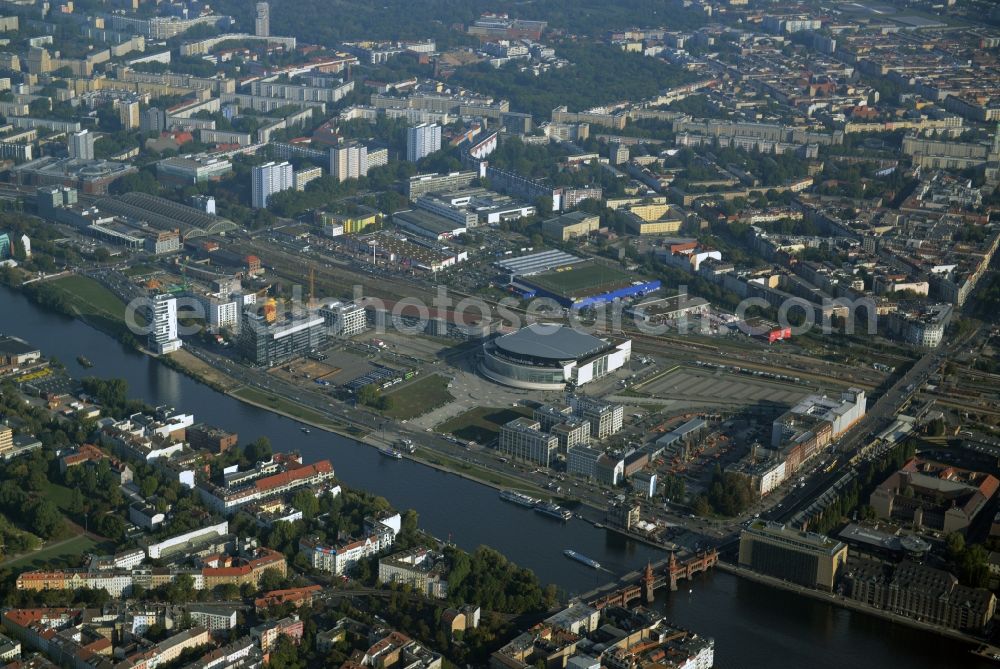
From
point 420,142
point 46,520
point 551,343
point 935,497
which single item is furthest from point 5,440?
point 420,142

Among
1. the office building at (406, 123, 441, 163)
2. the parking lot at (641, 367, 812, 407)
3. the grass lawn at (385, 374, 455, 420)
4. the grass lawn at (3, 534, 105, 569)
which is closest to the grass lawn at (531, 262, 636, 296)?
the parking lot at (641, 367, 812, 407)

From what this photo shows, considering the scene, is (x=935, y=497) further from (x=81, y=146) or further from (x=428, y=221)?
(x=81, y=146)

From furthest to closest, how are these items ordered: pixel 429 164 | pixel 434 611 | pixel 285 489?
pixel 429 164 < pixel 285 489 < pixel 434 611

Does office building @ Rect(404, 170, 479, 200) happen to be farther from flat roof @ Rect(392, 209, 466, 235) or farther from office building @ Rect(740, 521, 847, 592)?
office building @ Rect(740, 521, 847, 592)

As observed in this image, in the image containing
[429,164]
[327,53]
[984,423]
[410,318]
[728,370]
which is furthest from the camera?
[327,53]

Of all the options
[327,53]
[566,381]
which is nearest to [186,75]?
[327,53]

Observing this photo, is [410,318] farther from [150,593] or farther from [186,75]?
[186,75]

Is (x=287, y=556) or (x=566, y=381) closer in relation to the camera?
(x=287, y=556)
